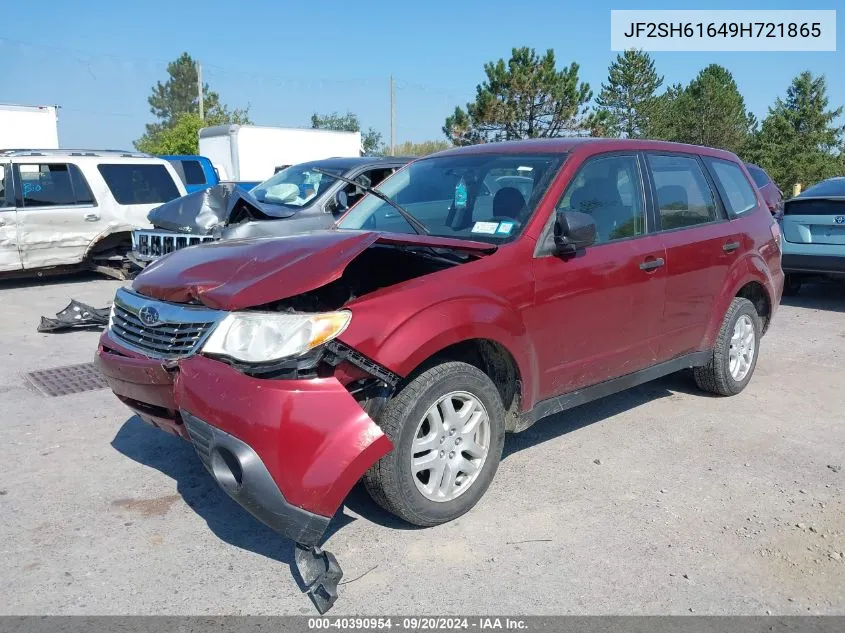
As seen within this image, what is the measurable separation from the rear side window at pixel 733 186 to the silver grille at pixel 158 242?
16.9 feet

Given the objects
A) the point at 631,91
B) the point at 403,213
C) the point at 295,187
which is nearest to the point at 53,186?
the point at 295,187

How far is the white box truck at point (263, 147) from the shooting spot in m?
21.3

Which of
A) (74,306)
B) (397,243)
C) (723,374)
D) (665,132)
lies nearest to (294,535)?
(397,243)

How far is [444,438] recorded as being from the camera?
3527 mm

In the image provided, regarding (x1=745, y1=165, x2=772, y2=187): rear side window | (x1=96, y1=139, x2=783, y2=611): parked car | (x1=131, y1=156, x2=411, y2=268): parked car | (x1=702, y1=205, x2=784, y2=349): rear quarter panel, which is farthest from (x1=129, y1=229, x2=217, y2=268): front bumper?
(x1=745, y1=165, x2=772, y2=187): rear side window

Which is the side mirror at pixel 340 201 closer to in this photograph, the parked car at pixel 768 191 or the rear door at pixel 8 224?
the rear door at pixel 8 224

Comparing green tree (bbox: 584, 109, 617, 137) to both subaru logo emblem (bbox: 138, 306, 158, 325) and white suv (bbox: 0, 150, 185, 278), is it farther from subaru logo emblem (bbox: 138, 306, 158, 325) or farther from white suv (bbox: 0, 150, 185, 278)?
subaru logo emblem (bbox: 138, 306, 158, 325)

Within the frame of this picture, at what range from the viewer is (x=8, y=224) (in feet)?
32.9

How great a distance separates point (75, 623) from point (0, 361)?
457cm

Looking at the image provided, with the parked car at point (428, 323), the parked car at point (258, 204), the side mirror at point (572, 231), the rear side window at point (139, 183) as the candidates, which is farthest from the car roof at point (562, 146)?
the rear side window at point (139, 183)

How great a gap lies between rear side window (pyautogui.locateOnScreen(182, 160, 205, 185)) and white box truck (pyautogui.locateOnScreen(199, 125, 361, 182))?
5.09 metres

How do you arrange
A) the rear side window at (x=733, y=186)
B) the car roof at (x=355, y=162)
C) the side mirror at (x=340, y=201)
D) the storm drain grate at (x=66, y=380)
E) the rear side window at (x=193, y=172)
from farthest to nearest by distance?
1. the rear side window at (x=193, y=172)
2. the car roof at (x=355, y=162)
3. the side mirror at (x=340, y=201)
4. the storm drain grate at (x=66, y=380)
5. the rear side window at (x=733, y=186)

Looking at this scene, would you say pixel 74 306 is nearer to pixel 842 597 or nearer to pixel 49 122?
pixel 842 597

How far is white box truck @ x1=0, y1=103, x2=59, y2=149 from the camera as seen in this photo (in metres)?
18.8
